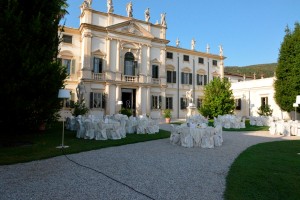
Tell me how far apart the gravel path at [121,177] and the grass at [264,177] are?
0.24 m

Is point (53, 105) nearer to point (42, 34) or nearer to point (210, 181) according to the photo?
point (42, 34)

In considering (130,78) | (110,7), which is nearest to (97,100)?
(130,78)

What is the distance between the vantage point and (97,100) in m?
22.1

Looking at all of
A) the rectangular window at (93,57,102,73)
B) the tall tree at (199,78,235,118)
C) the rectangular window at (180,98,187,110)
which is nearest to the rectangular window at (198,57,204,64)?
the rectangular window at (180,98,187,110)

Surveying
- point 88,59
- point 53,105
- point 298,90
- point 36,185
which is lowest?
point 36,185

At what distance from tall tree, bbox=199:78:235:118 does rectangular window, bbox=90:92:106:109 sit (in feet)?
35.1

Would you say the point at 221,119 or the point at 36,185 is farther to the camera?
the point at 221,119

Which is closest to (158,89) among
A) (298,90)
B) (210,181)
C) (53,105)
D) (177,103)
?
(177,103)

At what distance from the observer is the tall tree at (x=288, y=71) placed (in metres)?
20.7

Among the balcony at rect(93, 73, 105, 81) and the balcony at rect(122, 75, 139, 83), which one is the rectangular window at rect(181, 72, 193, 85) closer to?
the balcony at rect(122, 75, 139, 83)

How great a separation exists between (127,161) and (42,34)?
18.0 feet

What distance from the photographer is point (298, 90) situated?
2053cm

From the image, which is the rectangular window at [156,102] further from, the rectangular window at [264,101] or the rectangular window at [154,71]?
the rectangular window at [264,101]

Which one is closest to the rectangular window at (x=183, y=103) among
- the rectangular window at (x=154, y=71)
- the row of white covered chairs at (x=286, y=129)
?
the rectangular window at (x=154, y=71)
